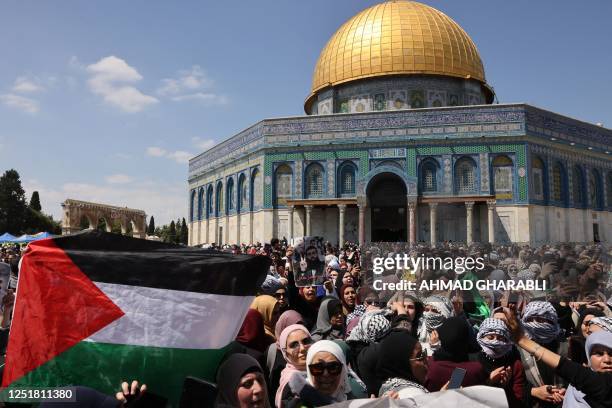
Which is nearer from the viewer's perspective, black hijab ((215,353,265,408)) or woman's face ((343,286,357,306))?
black hijab ((215,353,265,408))

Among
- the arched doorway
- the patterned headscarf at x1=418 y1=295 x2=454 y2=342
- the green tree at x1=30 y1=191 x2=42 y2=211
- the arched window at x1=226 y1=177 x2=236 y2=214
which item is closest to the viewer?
the patterned headscarf at x1=418 y1=295 x2=454 y2=342

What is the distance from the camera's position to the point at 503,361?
3451 mm

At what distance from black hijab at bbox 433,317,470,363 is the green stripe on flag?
1.57 m

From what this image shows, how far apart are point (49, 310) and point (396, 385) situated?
6.19 feet

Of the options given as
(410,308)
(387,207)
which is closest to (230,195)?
(387,207)

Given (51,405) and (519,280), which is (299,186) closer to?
(519,280)

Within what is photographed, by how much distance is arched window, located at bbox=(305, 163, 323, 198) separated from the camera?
1138 inches

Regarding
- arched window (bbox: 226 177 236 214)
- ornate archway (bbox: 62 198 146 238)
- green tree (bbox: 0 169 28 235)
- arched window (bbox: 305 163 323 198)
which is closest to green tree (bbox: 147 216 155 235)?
ornate archway (bbox: 62 198 146 238)

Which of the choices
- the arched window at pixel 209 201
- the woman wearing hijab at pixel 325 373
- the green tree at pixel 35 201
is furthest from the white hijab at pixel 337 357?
the green tree at pixel 35 201

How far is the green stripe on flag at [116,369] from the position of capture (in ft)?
8.61

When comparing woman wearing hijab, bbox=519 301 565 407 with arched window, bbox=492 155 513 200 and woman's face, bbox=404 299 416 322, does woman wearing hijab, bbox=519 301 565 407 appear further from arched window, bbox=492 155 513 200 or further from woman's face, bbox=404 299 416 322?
arched window, bbox=492 155 513 200

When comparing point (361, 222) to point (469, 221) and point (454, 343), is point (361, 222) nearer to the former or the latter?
point (469, 221)

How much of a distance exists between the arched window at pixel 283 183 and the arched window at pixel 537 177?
41.8 feet

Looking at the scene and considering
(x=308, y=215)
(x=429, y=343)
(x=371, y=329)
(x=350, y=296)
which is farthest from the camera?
(x=308, y=215)
